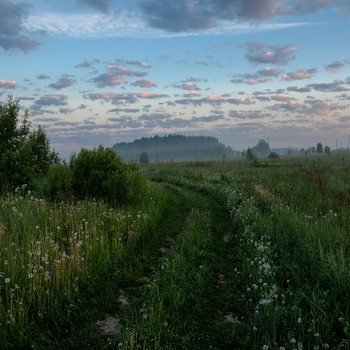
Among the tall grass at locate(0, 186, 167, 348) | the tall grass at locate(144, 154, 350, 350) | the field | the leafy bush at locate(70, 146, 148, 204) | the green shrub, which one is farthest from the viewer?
the leafy bush at locate(70, 146, 148, 204)

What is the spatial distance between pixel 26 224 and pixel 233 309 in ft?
18.7

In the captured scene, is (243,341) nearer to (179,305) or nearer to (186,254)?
(179,305)

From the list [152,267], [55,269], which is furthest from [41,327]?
[152,267]

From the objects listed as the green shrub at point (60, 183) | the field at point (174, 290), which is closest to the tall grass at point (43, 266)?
the field at point (174, 290)

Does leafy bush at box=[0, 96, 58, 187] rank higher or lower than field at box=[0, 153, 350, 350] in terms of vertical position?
higher

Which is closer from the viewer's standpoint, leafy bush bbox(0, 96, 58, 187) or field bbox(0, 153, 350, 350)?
field bbox(0, 153, 350, 350)

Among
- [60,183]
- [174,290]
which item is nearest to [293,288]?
[174,290]

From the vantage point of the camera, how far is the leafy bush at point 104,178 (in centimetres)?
1186

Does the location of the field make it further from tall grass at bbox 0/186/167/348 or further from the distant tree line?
the distant tree line

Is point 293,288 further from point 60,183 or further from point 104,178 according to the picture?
point 60,183

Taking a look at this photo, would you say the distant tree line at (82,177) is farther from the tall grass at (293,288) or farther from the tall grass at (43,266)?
the tall grass at (293,288)

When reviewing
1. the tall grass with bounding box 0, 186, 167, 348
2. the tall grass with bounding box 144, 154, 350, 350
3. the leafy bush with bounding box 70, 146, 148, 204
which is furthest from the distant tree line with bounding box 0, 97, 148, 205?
the tall grass with bounding box 144, 154, 350, 350

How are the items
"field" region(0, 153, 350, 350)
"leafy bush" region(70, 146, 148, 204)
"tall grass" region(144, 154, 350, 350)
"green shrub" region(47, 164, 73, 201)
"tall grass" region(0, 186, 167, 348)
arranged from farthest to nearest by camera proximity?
"leafy bush" region(70, 146, 148, 204), "green shrub" region(47, 164, 73, 201), "tall grass" region(0, 186, 167, 348), "field" region(0, 153, 350, 350), "tall grass" region(144, 154, 350, 350)

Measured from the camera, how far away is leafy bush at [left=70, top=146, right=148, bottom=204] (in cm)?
1186
